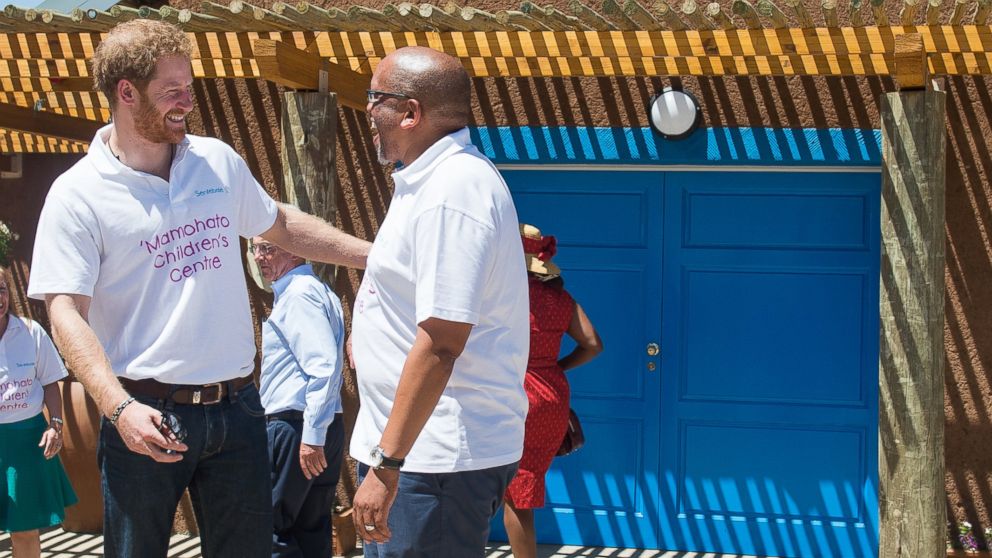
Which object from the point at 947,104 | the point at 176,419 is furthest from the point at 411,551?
the point at 947,104

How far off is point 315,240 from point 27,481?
9.80ft

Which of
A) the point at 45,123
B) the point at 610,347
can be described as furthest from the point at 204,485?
the point at 45,123

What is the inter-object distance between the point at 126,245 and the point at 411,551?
96cm

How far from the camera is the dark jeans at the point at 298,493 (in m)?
4.83

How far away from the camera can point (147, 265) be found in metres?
2.85

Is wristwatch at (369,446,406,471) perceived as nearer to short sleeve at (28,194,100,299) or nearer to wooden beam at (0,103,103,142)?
A: short sleeve at (28,194,100,299)

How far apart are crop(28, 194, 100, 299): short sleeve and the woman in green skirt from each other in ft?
9.58

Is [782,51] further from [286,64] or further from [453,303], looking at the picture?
[453,303]

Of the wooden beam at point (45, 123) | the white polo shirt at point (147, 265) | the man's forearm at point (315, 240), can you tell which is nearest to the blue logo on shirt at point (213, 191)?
the white polo shirt at point (147, 265)

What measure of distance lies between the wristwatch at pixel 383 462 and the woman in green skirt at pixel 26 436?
10.9 feet

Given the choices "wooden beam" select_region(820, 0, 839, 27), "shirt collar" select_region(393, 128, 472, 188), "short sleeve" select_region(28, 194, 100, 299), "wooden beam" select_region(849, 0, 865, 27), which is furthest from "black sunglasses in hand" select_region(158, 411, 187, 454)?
"wooden beam" select_region(849, 0, 865, 27)

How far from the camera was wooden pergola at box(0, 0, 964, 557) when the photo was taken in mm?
5051

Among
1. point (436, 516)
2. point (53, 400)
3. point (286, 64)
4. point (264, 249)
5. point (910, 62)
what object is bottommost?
point (436, 516)

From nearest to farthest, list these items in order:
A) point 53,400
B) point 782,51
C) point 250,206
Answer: point 250,206 < point 782,51 < point 53,400
